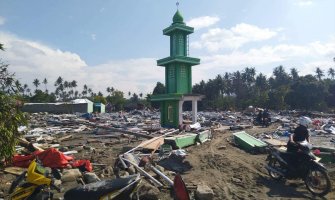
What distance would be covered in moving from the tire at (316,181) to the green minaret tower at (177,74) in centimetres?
1636

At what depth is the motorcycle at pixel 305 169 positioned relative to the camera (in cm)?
692

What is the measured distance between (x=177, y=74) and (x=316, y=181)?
17.7m

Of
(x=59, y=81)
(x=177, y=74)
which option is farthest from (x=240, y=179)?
(x=59, y=81)

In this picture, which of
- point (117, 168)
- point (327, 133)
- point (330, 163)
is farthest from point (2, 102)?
point (327, 133)

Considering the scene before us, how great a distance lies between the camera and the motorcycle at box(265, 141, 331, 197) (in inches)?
273

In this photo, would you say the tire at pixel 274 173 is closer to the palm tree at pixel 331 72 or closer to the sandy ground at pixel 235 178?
the sandy ground at pixel 235 178

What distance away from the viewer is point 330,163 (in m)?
10.0

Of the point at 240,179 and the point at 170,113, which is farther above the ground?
the point at 170,113

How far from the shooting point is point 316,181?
7.07 m

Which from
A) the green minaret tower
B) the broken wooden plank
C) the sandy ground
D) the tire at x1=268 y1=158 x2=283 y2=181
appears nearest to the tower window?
the green minaret tower

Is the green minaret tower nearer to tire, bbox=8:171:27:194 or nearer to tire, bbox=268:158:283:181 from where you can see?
tire, bbox=268:158:283:181

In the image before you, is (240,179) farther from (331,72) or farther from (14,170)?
(331,72)

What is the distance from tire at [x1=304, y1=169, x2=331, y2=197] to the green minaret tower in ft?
53.7

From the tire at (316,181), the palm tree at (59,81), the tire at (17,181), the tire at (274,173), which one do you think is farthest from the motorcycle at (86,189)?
the palm tree at (59,81)
